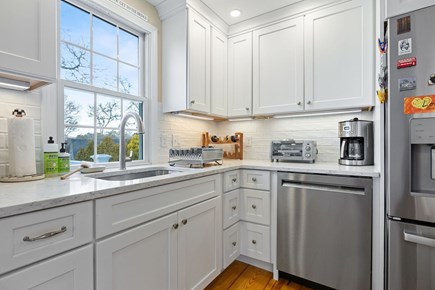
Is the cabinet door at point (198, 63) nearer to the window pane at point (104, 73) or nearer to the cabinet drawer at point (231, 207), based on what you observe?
the window pane at point (104, 73)

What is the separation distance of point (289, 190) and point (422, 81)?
1.07 meters

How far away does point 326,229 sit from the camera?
1.62 meters

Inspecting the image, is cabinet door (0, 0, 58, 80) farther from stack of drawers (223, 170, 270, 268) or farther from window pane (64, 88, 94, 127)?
stack of drawers (223, 170, 270, 268)

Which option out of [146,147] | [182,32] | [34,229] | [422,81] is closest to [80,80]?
[146,147]

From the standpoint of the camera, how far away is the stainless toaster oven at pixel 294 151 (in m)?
2.06

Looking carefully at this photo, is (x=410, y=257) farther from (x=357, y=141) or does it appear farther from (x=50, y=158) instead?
(x=50, y=158)

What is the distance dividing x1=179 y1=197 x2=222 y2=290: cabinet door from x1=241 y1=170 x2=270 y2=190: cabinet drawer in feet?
1.22

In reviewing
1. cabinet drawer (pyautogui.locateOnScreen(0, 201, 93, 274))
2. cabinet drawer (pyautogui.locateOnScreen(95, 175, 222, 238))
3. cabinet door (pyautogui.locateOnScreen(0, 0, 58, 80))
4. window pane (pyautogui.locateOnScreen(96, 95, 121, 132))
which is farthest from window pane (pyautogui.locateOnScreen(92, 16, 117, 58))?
cabinet drawer (pyautogui.locateOnScreen(0, 201, 93, 274))

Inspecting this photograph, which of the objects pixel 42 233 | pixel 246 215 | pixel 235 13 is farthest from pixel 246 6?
pixel 42 233

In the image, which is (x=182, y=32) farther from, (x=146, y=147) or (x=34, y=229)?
(x=34, y=229)

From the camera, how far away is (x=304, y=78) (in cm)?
209

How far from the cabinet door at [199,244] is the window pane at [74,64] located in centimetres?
124

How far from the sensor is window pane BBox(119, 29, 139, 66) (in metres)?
1.94

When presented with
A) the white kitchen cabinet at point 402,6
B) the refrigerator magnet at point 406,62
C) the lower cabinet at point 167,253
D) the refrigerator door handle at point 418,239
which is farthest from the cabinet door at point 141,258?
the white kitchen cabinet at point 402,6
